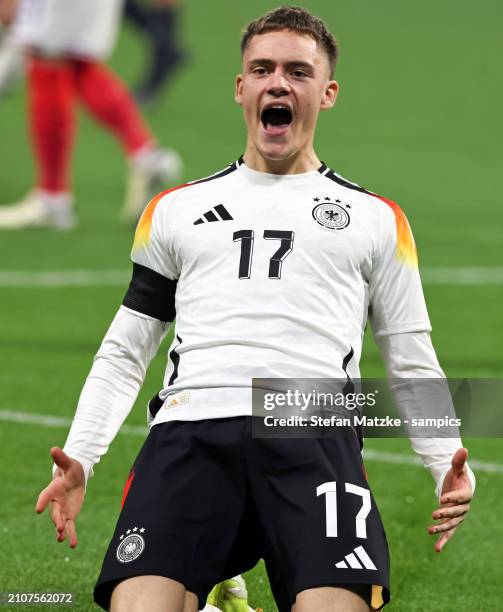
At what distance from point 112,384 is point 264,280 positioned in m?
0.50

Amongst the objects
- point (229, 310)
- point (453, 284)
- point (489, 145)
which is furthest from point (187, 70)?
point (229, 310)

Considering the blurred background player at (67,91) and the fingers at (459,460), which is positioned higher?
→ the blurred background player at (67,91)

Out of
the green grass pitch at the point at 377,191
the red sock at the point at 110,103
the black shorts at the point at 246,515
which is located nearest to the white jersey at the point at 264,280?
the black shorts at the point at 246,515

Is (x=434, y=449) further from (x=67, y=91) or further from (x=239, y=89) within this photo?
(x=67, y=91)

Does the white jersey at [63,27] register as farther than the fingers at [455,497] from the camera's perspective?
Yes

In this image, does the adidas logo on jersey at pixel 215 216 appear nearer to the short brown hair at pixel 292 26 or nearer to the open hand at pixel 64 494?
the short brown hair at pixel 292 26

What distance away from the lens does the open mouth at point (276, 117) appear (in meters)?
4.34

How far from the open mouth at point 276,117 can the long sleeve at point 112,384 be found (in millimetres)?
625

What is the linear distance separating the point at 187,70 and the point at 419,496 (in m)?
14.2

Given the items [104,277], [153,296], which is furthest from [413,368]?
[104,277]

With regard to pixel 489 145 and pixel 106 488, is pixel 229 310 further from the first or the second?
pixel 489 145

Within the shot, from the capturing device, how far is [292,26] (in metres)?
4.39

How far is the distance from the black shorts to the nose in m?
0.93

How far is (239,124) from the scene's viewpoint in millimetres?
17359
